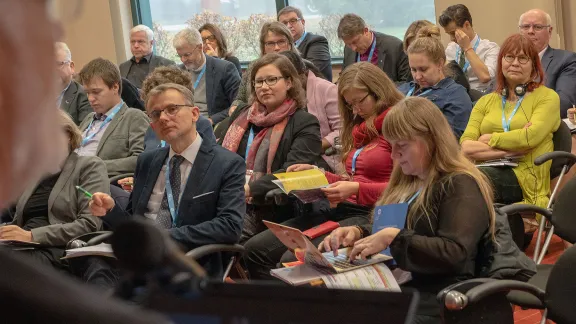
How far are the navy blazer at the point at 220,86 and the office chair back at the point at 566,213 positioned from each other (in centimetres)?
372

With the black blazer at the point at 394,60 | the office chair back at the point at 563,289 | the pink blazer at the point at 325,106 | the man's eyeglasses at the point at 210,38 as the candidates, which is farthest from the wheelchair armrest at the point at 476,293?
the man's eyeglasses at the point at 210,38

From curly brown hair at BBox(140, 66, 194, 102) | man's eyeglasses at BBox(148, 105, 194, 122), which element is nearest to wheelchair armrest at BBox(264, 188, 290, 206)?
man's eyeglasses at BBox(148, 105, 194, 122)

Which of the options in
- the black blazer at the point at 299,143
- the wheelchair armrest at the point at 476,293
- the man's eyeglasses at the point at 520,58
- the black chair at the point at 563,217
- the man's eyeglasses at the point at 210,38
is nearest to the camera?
the wheelchair armrest at the point at 476,293

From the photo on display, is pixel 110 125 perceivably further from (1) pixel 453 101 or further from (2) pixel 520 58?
(2) pixel 520 58

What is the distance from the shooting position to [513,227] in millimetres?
4316

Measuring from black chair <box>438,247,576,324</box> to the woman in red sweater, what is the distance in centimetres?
121

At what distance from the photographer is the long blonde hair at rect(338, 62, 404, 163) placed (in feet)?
14.0

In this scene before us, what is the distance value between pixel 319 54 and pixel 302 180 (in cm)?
350

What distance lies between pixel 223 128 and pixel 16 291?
4.95 meters

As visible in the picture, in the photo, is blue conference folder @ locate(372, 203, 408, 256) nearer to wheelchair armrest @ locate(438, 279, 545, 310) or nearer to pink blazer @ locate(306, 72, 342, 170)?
wheelchair armrest @ locate(438, 279, 545, 310)

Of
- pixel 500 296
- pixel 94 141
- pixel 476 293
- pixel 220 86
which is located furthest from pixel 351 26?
pixel 476 293

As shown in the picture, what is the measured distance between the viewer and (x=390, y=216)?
308 centimetres

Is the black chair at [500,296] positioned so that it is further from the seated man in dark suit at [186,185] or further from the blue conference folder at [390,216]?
the seated man in dark suit at [186,185]

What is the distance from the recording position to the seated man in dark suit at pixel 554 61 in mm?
5617
